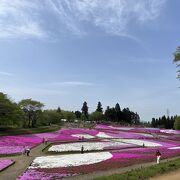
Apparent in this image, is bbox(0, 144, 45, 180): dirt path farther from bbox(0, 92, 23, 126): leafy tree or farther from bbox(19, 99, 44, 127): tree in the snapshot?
bbox(19, 99, 44, 127): tree

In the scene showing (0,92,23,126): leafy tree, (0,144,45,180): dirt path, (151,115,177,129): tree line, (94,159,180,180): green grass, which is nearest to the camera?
(94,159,180,180): green grass

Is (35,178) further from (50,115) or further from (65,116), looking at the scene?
(65,116)

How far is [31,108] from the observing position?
122 meters

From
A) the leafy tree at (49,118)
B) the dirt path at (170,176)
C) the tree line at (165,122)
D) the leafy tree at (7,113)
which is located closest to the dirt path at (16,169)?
the dirt path at (170,176)

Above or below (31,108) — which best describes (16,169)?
below

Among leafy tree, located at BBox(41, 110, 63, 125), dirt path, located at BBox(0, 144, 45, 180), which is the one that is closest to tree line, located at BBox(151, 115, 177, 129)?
leafy tree, located at BBox(41, 110, 63, 125)

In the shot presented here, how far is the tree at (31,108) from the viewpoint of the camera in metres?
120

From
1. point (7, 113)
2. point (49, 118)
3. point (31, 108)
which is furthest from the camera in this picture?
point (49, 118)

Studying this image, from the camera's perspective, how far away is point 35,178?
2792 cm

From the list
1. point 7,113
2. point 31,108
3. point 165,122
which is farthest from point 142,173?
point 165,122

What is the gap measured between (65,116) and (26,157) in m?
155

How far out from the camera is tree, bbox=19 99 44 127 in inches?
4729

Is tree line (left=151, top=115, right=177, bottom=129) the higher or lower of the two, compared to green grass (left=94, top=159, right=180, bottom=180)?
higher

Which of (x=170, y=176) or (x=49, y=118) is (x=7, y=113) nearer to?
(x=49, y=118)
